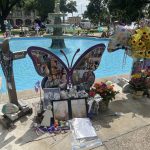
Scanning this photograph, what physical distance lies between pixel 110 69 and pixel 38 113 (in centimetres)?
775

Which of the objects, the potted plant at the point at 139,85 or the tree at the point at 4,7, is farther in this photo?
the tree at the point at 4,7

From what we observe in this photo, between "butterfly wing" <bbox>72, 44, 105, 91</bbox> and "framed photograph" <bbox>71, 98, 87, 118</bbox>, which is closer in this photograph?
"framed photograph" <bbox>71, 98, 87, 118</bbox>

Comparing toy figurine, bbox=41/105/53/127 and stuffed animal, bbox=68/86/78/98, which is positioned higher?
stuffed animal, bbox=68/86/78/98

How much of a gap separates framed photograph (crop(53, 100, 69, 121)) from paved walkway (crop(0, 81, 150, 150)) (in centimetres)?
48

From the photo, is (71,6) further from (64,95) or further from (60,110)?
(60,110)

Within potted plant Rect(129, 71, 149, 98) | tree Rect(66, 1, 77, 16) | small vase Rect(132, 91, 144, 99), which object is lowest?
small vase Rect(132, 91, 144, 99)

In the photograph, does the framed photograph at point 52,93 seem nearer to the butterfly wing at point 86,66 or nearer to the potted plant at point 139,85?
the butterfly wing at point 86,66

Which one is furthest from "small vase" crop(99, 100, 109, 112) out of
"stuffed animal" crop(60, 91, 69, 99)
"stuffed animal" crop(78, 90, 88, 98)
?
"stuffed animal" crop(60, 91, 69, 99)

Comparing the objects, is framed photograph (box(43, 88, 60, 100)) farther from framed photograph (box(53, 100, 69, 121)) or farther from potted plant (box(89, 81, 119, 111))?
potted plant (box(89, 81, 119, 111))

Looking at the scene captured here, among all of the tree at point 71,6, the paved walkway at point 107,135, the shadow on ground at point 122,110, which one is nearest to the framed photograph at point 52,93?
the paved walkway at point 107,135

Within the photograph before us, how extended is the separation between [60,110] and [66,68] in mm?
1024

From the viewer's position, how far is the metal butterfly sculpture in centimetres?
507

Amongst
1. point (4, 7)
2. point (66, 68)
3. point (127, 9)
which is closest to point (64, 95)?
point (66, 68)

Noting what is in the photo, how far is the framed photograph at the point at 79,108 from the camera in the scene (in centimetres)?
488
